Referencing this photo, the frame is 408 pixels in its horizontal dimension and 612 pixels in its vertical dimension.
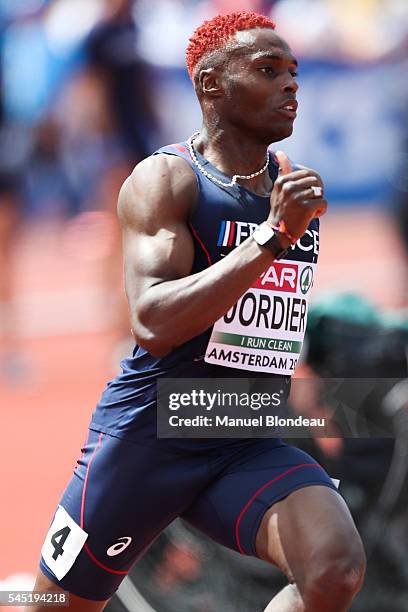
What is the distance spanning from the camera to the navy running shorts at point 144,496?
354 cm

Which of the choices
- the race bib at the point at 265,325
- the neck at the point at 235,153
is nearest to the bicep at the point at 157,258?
the race bib at the point at 265,325

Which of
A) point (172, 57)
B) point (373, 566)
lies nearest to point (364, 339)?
point (373, 566)

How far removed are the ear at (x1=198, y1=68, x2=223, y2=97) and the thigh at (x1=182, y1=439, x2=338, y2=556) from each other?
104 cm

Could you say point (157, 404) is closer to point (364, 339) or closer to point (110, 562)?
point (110, 562)

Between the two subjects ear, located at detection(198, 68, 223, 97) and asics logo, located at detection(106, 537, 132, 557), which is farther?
ear, located at detection(198, 68, 223, 97)

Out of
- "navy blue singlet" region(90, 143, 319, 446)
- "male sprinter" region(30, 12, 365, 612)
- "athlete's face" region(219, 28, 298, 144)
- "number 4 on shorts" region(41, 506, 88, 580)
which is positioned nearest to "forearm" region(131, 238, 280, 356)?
"male sprinter" region(30, 12, 365, 612)

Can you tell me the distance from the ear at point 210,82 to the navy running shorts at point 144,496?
104cm

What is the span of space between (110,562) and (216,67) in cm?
149

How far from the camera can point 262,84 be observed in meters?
3.65

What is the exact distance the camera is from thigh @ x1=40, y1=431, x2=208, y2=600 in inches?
141

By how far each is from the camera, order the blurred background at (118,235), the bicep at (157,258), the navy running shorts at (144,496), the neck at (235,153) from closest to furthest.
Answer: the bicep at (157,258) → the navy running shorts at (144,496) → the neck at (235,153) → the blurred background at (118,235)

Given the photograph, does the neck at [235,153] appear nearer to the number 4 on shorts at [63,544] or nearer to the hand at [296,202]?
the hand at [296,202]

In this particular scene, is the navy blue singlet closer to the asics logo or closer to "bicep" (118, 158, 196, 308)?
"bicep" (118, 158, 196, 308)

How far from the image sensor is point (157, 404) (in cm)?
362
